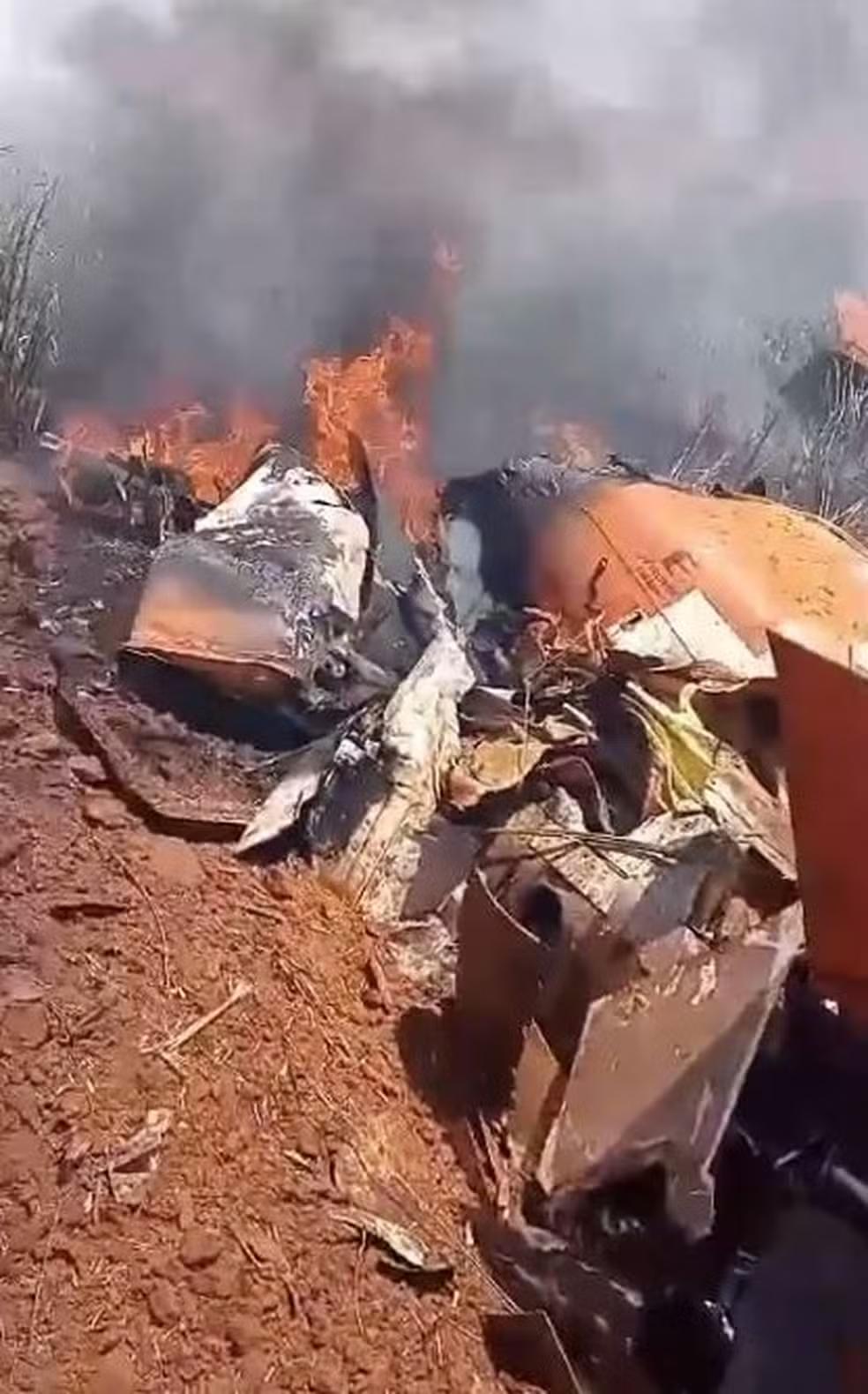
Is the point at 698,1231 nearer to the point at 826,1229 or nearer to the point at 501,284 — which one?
the point at 826,1229

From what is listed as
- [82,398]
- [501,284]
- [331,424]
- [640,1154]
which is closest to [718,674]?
[640,1154]

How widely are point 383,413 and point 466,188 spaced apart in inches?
77.3

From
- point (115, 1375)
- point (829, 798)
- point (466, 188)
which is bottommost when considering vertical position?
point (115, 1375)

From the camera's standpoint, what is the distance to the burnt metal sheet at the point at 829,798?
3.17 m

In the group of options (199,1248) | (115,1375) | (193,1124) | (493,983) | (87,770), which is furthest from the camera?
(87,770)

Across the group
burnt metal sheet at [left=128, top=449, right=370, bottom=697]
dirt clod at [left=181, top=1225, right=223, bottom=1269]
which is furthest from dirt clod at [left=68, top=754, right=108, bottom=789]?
dirt clod at [left=181, top=1225, right=223, bottom=1269]

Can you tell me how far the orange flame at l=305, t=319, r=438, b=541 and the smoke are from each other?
0.45ft

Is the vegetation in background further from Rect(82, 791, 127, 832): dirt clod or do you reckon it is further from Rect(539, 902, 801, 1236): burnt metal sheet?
Rect(539, 902, 801, 1236): burnt metal sheet

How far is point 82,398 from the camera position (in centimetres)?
730

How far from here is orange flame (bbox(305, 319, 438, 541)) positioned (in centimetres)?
673

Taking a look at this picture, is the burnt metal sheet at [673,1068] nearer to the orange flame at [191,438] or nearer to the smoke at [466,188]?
the orange flame at [191,438]

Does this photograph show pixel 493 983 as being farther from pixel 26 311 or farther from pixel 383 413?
pixel 26 311

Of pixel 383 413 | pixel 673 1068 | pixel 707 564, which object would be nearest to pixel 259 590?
pixel 707 564

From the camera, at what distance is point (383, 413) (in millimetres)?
7555
